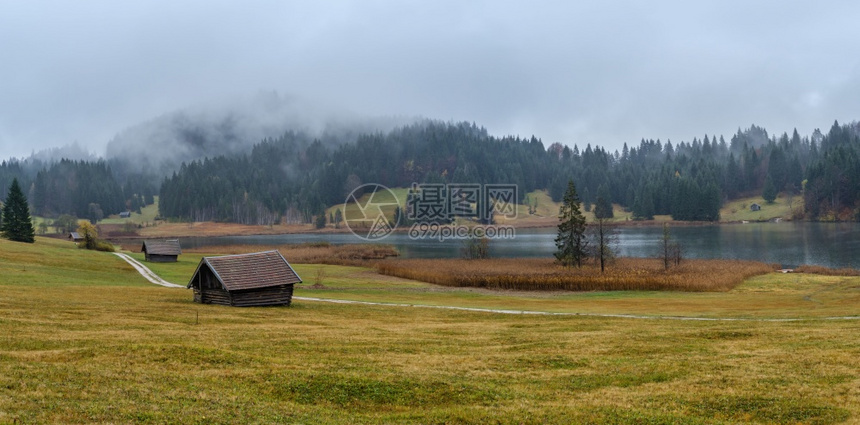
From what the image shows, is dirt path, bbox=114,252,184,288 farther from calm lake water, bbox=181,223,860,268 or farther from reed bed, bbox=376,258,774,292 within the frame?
calm lake water, bbox=181,223,860,268

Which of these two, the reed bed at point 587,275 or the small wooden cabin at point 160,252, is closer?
the reed bed at point 587,275

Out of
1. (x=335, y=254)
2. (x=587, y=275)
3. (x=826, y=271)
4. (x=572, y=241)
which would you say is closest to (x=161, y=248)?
(x=335, y=254)

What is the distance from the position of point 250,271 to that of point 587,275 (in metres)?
39.8

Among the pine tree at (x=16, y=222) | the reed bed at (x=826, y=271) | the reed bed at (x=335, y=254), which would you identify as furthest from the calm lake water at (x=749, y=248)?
the pine tree at (x=16, y=222)

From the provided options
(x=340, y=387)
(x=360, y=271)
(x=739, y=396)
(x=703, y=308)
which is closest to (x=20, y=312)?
(x=340, y=387)

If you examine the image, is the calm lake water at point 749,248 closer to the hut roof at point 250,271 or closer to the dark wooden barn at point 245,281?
the hut roof at point 250,271

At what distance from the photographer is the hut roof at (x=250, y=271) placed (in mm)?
43781

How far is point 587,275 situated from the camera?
7175cm

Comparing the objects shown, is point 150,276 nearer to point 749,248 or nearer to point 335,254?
point 335,254

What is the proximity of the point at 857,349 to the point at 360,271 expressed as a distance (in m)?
67.4

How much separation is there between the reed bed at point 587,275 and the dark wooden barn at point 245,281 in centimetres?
2861

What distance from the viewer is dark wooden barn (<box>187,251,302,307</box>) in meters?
43.9

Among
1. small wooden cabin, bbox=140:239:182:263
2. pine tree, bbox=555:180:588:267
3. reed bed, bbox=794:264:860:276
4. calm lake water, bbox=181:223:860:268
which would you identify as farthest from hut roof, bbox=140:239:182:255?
reed bed, bbox=794:264:860:276

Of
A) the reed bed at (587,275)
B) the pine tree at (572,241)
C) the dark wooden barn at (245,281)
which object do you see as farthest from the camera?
the pine tree at (572,241)
